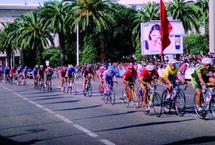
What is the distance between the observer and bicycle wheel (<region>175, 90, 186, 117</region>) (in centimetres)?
1684

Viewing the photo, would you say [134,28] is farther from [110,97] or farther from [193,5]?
[110,97]

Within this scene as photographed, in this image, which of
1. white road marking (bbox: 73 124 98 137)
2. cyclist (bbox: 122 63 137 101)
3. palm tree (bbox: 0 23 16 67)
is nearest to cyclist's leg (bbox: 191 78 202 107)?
white road marking (bbox: 73 124 98 137)

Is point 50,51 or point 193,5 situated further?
point 50,51

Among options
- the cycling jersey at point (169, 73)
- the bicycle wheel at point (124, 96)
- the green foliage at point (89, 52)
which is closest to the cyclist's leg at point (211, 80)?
the cycling jersey at point (169, 73)

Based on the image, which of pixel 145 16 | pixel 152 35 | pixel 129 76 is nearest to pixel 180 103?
pixel 129 76

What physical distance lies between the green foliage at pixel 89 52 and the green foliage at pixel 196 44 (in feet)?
72.1

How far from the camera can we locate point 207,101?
1540 centimetres

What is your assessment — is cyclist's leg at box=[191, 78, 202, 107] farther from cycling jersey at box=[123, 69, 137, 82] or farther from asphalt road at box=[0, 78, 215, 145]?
cycling jersey at box=[123, 69, 137, 82]

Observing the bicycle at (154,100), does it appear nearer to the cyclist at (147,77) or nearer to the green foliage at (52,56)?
the cyclist at (147,77)

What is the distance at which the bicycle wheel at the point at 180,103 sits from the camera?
16844 millimetres

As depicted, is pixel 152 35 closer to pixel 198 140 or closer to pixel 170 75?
pixel 170 75

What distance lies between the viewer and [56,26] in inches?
2881

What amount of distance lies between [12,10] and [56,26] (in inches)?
3107

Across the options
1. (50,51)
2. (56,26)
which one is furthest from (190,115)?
(50,51)
